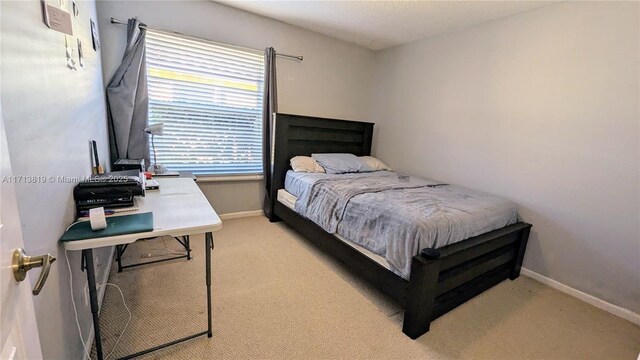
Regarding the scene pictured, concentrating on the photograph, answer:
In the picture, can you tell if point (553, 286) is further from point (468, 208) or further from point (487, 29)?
point (487, 29)

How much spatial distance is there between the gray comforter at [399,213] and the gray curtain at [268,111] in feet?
2.37

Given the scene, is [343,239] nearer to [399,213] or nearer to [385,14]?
[399,213]

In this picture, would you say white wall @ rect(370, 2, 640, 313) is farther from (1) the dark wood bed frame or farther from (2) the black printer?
(2) the black printer

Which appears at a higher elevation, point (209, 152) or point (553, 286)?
point (209, 152)

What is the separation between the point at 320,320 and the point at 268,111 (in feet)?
7.89

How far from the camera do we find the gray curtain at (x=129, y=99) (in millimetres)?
2535

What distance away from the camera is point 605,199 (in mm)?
2082

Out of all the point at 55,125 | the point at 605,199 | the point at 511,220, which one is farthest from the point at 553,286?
the point at 55,125

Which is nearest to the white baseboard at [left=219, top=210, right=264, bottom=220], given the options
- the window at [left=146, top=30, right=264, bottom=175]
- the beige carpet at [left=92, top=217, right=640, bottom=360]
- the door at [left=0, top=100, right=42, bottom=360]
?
the window at [left=146, top=30, right=264, bottom=175]

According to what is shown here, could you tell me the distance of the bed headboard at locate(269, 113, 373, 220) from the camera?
3252 mm

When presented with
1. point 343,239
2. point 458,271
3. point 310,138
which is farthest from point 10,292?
point 310,138

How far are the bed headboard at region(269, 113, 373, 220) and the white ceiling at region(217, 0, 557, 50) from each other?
1.10 m

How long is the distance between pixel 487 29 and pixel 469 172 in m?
1.45

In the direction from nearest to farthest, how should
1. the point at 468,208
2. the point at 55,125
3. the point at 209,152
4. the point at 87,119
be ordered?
the point at 55,125, the point at 87,119, the point at 468,208, the point at 209,152
